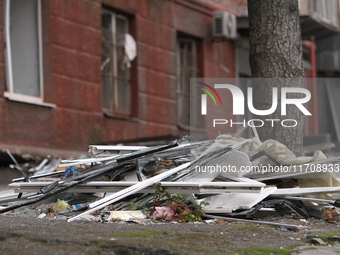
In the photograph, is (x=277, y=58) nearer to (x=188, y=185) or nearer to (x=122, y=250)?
(x=188, y=185)

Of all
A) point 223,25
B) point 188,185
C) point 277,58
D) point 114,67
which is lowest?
point 188,185

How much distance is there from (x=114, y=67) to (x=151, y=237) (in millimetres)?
7549

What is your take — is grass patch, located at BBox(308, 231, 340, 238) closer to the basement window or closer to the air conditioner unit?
the basement window

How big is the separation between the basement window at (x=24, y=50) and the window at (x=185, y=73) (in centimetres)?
405

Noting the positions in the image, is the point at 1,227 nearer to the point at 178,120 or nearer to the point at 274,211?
the point at 274,211

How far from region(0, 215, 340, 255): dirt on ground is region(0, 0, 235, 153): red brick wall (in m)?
4.61

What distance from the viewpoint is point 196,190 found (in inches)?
174

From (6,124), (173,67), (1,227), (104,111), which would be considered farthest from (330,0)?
(1,227)

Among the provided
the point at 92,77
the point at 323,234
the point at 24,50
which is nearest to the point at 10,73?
the point at 24,50

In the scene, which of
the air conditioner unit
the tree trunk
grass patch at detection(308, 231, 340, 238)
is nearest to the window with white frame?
the tree trunk

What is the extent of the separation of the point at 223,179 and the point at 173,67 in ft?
23.8

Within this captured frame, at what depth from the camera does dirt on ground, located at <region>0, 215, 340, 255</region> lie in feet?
9.99

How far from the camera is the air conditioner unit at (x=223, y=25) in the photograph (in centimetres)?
1259

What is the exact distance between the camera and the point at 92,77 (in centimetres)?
994
